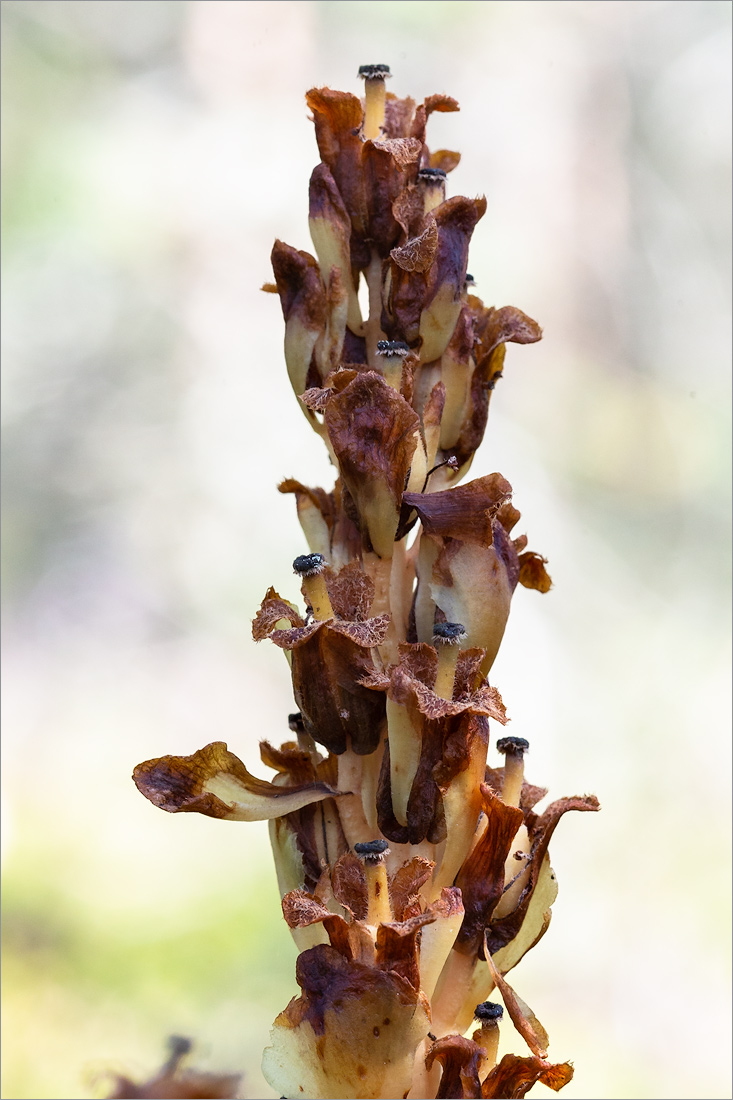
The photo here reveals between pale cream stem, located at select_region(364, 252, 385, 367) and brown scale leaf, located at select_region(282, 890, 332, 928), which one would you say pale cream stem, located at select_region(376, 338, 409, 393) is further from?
brown scale leaf, located at select_region(282, 890, 332, 928)

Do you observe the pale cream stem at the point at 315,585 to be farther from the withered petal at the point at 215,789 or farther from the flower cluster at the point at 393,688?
the withered petal at the point at 215,789

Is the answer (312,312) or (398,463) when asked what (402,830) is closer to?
(398,463)

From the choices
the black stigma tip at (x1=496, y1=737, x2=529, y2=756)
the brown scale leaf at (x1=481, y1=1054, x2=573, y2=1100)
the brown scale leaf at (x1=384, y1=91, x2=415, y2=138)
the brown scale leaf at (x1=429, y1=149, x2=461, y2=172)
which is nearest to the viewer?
the brown scale leaf at (x1=481, y1=1054, x2=573, y2=1100)

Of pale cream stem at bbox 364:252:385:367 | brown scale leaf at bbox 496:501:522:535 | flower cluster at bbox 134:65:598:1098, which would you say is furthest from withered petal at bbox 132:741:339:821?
pale cream stem at bbox 364:252:385:367

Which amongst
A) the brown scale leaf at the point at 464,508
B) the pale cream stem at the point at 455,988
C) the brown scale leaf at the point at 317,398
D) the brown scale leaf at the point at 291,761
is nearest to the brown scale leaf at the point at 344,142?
the brown scale leaf at the point at 317,398

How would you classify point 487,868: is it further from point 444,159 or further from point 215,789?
point 444,159

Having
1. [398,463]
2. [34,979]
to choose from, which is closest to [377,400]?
[398,463]

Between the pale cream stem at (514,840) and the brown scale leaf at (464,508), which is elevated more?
the brown scale leaf at (464,508)
